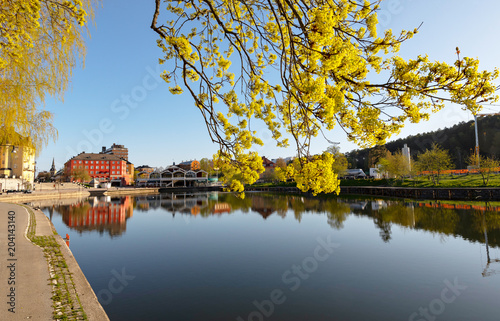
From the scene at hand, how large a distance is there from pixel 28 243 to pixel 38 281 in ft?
17.4

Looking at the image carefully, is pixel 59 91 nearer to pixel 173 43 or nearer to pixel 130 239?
pixel 173 43

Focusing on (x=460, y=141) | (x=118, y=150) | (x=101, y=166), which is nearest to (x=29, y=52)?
(x=460, y=141)

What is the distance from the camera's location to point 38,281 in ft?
21.2

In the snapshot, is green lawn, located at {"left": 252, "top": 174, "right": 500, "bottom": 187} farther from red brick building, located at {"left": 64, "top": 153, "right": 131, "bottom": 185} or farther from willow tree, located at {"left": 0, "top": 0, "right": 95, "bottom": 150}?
red brick building, located at {"left": 64, "top": 153, "right": 131, "bottom": 185}

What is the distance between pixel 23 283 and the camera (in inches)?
245

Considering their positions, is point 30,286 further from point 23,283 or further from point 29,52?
point 29,52

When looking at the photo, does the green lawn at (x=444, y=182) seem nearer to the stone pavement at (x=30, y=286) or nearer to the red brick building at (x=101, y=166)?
the stone pavement at (x=30, y=286)

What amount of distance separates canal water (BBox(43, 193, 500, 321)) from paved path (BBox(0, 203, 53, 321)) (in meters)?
2.07

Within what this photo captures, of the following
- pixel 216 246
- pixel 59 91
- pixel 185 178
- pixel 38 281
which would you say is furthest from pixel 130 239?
pixel 185 178

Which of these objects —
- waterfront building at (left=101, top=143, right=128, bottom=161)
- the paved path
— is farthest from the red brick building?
the paved path

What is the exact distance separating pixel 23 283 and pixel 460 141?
105 meters

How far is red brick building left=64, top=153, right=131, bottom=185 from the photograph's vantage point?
98.1 meters

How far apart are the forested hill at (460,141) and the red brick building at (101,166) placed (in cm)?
8523

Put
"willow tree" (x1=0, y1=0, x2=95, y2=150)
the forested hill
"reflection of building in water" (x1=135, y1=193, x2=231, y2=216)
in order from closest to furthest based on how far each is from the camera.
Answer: "willow tree" (x1=0, y1=0, x2=95, y2=150) → "reflection of building in water" (x1=135, y1=193, x2=231, y2=216) → the forested hill
